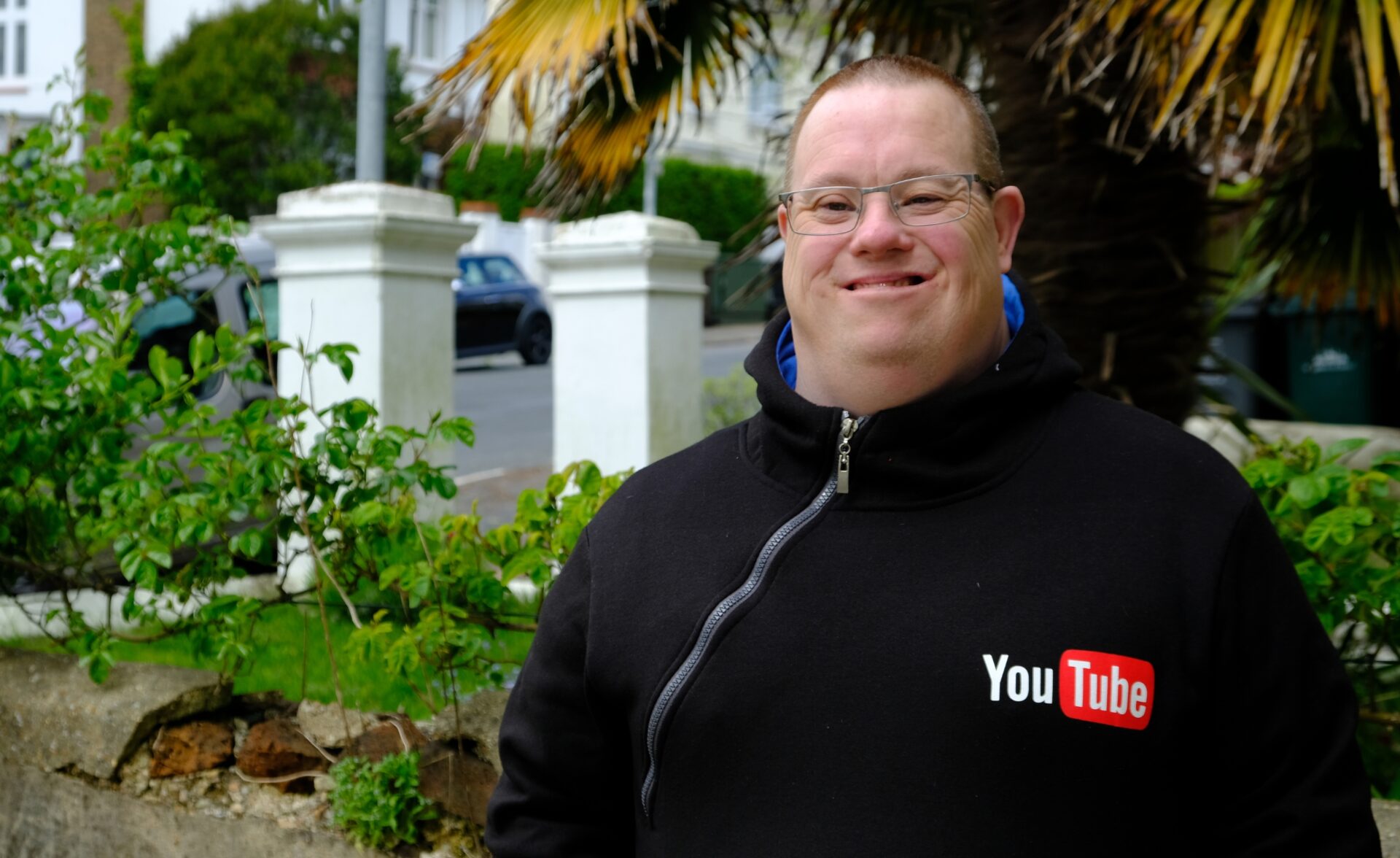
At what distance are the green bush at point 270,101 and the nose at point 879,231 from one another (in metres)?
23.2

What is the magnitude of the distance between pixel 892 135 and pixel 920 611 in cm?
58

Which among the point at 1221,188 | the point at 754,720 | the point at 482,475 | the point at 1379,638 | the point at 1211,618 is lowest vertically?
the point at 482,475

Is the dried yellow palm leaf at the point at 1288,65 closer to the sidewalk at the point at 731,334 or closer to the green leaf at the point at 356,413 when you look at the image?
the green leaf at the point at 356,413

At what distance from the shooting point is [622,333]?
596 cm

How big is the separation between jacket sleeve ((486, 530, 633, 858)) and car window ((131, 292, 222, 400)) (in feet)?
15.8

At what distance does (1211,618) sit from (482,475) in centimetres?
965

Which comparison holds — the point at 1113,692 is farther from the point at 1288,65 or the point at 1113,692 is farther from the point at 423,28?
the point at 423,28

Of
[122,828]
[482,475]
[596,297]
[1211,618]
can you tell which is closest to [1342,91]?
[596,297]

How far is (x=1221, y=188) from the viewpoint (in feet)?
18.4

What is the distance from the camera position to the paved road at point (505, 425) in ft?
33.3

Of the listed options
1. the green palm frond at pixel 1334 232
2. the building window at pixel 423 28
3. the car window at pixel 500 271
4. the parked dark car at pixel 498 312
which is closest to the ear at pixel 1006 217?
the green palm frond at pixel 1334 232

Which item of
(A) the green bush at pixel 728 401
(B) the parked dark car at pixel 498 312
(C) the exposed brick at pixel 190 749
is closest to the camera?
(C) the exposed brick at pixel 190 749

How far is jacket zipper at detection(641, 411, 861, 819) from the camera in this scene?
1685mm

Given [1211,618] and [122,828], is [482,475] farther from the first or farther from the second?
[1211,618]
